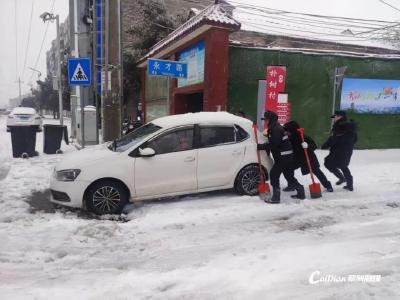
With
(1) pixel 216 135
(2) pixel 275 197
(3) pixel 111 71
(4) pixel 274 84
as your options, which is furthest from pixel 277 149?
(4) pixel 274 84

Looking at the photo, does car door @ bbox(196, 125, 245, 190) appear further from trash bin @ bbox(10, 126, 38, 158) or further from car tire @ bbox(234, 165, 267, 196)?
trash bin @ bbox(10, 126, 38, 158)

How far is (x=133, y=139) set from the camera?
22.5ft

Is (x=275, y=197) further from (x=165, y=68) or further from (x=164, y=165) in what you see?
(x=165, y=68)

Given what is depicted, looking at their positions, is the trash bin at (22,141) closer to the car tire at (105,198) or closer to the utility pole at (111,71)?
the utility pole at (111,71)

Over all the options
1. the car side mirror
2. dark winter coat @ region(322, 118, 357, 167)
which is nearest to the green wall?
dark winter coat @ region(322, 118, 357, 167)

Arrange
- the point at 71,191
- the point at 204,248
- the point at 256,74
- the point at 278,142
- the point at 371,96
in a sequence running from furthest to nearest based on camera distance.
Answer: the point at 371,96, the point at 256,74, the point at 278,142, the point at 71,191, the point at 204,248

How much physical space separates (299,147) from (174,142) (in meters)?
2.32

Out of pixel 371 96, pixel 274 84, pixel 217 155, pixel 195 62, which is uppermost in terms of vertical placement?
pixel 195 62

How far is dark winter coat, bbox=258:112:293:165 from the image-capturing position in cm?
658

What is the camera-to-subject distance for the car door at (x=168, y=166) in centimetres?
636

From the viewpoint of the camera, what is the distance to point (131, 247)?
15.7 ft

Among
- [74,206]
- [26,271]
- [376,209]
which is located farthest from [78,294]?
Result: [376,209]

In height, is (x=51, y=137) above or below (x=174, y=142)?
below

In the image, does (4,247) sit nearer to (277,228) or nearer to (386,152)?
(277,228)
